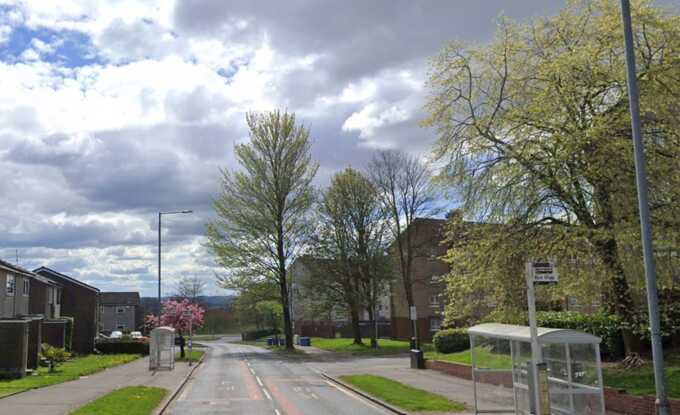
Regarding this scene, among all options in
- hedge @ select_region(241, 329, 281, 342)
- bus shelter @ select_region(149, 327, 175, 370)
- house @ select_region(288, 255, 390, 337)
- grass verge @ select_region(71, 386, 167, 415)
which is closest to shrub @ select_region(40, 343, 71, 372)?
bus shelter @ select_region(149, 327, 175, 370)

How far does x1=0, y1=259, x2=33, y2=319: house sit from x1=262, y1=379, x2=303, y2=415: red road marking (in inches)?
916

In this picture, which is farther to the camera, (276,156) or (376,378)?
(276,156)

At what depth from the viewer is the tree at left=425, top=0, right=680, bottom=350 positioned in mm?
16922

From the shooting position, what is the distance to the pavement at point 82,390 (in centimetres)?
1833

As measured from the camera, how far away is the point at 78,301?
57.8 m

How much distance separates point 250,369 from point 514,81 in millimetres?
21871

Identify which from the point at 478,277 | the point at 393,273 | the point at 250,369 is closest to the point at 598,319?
the point at 478,277

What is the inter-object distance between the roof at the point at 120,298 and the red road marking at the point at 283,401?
77351mm

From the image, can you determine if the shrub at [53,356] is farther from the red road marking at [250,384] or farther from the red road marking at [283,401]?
the red road marking at [283,401]

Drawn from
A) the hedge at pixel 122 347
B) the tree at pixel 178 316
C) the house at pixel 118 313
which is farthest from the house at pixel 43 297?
the house at pixel 118 313

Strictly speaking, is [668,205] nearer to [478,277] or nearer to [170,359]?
[478,277]

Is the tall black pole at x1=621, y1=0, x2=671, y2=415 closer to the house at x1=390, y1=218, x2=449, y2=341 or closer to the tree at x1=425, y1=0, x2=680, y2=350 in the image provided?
the tree at x1=425, y1=0, x2=680, y2=350

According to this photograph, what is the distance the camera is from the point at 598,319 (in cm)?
2552

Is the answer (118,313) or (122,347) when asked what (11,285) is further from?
(118,313)
